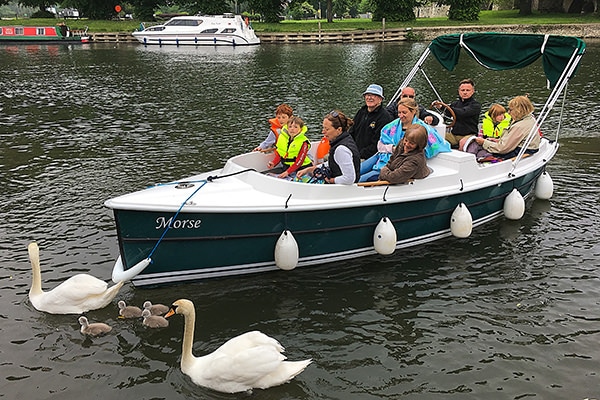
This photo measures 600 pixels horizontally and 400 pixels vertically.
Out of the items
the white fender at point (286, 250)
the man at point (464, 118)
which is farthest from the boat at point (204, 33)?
the white fender at point (286, 250)

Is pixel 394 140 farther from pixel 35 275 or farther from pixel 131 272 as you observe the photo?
pixel 35 275

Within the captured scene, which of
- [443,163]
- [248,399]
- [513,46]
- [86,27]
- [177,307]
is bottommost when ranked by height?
[248,399]

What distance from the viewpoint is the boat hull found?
6.70 metres

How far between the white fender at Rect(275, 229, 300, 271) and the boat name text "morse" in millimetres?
1117

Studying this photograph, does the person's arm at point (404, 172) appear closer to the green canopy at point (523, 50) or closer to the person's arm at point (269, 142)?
the person's arm at point (269, 142)

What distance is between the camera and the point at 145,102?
2147 cm

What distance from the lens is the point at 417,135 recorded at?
301 inches

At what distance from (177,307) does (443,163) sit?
16.6 ft

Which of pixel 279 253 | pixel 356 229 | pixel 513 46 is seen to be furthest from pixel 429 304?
pixel 513 46

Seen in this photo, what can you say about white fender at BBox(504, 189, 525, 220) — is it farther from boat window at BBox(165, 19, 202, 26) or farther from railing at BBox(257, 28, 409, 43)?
boat window at BBox(165, 19, 202, 26)

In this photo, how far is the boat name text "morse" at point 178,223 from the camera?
6.63 meters

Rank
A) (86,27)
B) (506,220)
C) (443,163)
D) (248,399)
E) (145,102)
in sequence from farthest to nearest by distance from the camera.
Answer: (86,27) < (145,102) < (506,220) < (443,163) < (248,399)

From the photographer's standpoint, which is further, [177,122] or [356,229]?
[177,122]

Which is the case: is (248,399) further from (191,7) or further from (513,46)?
(191,7)
